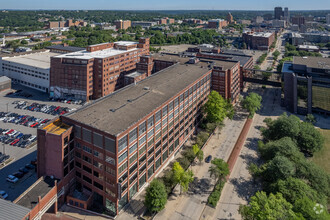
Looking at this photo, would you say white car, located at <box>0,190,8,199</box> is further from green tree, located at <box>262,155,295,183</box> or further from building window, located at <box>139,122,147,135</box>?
green tree, located at <box>262,155,295,183</box>

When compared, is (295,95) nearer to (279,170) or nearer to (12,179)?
(279,170)

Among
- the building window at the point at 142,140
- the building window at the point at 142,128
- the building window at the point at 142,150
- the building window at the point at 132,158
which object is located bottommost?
the building window at the point at 132,158

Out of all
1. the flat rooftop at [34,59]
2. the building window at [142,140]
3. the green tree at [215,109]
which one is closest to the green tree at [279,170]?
the green tree at [215,109]

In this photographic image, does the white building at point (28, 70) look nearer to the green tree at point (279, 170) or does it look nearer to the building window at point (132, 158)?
the building window at point (132, 158)

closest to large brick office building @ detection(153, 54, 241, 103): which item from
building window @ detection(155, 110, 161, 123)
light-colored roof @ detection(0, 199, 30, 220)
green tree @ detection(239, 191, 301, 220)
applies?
building window @ detection(155, 110, 161, 123)

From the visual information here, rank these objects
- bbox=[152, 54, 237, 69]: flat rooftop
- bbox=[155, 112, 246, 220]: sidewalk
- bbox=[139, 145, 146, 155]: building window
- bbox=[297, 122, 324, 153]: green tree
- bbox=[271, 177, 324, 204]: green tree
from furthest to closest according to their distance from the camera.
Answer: bbox=[152, 54, 237, 69]: flat rooftop < bbox=[297, 122, 324, 153]: green tree < bbox=[139, 145, 146, 155]: building window < bbox=[155, 112, 246, 220]: sidewalk < bbox=[271, 177, 324, 204]: green tree

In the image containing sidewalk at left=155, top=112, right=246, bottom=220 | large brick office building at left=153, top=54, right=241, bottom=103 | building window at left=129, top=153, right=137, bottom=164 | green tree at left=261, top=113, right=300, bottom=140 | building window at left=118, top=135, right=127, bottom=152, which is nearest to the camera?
building window at left=118, top=135, right=127, bottom=152

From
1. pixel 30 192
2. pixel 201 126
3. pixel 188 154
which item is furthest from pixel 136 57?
pixel 30 192
